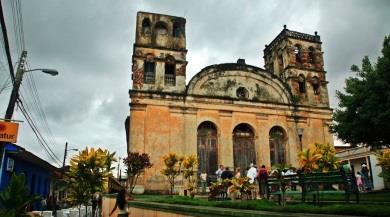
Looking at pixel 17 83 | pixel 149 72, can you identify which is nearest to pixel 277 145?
pixel 149 72

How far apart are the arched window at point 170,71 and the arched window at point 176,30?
1.92 meters

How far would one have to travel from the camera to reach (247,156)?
2255 cm

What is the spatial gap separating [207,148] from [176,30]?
8589 millimetres

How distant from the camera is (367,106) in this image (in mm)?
13648

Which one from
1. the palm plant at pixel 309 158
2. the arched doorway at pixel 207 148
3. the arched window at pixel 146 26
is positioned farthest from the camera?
the arched window at pixel 146 26

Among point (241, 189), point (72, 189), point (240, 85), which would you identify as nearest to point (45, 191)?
point (240, 85)

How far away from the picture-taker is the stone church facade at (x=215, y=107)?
67.9 feet

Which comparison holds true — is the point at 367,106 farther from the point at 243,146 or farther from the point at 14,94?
the point at 14,94

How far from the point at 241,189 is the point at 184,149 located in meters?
10.4

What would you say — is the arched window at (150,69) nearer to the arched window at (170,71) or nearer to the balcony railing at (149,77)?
the balcony railing at (149,77)

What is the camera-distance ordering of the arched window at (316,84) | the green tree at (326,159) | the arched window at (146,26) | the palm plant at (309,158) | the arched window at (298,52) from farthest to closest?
the arched window at (298,52) → the arched window at (316,84) → the arched window at (146,26) → the green tree at (326,159) → the palm plant at (309,158)

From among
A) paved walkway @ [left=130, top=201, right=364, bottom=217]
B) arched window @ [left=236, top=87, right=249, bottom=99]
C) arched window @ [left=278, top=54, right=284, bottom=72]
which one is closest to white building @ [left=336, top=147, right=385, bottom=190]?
arched window @ [left=278, top=54, right=284, bottom=72]

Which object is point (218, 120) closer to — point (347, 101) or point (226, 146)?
point (226, 146)

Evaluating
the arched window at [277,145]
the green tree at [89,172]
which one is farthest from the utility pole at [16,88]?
the arched window at [277,145]
